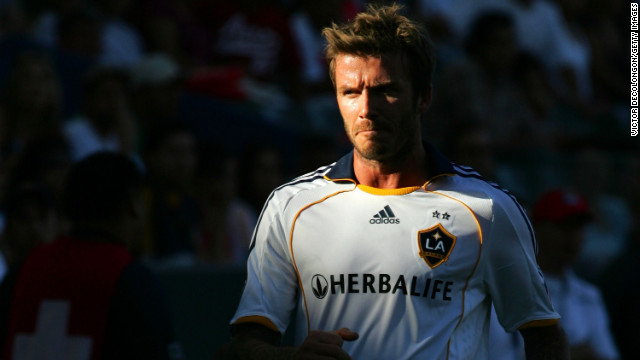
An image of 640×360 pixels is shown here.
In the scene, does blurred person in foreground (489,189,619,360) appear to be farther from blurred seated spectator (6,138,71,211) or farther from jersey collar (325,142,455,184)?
blurred seated spectator (6,138,71,211)

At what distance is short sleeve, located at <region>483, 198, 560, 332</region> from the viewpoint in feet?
11.9

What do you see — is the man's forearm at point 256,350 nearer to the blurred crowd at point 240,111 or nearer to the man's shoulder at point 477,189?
the man's shoulder at point 477,189

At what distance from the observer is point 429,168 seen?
150 inches

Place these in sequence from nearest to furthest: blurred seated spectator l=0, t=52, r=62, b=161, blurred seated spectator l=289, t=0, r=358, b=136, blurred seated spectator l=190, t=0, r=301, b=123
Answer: blurred seated spectator l=0, t=52, r=62, b=161
blurred seated spectator l=190, t=0, r=301, b=123
blurred seated spectator l=289, t=0, r=358, b=136

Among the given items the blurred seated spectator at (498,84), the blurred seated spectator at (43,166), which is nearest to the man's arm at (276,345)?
the blurred seated spectator at (43,166)

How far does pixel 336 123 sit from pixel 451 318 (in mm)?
6471

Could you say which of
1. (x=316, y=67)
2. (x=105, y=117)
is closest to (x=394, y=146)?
(x=105, y=117)

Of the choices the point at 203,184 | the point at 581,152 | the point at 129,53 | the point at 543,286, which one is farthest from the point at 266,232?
the point at 581,152

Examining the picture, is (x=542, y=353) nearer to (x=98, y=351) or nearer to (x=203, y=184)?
(x=98, y=351)

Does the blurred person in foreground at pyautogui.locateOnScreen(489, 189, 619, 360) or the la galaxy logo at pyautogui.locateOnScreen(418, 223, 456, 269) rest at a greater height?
the la galaxy logo at pyautogui.locateOnScreen(418, 223, 456, 269)

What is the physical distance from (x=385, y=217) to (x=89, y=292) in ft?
4.02

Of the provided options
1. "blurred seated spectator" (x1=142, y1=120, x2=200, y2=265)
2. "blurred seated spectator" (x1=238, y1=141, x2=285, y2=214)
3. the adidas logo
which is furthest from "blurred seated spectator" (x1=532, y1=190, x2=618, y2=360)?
the adidas logo

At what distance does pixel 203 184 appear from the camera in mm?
7348

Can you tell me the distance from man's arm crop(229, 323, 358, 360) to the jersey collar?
26.0 inches
